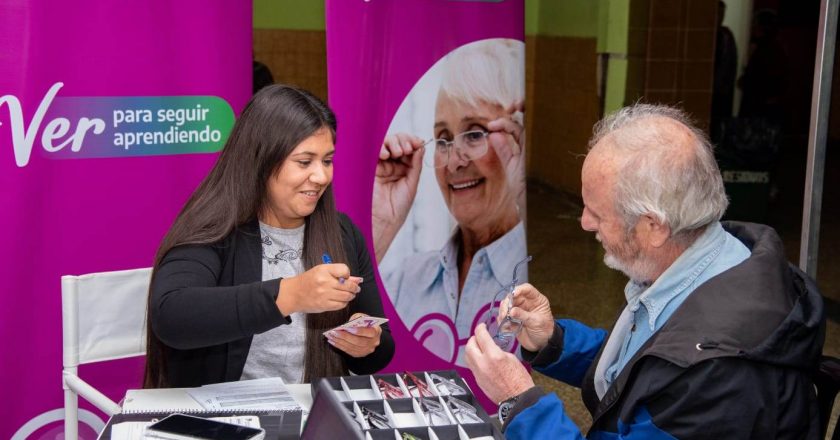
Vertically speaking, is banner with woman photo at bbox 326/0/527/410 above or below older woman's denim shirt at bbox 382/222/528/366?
above

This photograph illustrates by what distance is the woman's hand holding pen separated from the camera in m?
2.08

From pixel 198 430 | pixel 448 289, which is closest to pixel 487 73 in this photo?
pixel 448 289

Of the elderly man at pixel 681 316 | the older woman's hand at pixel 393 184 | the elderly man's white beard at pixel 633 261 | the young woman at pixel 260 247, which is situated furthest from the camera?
the older woman's hand at pixel 393 184

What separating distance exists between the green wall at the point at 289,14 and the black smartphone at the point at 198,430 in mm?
7699

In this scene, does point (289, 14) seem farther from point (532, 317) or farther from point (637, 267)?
point (637, 267)

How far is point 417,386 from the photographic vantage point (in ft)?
6.82

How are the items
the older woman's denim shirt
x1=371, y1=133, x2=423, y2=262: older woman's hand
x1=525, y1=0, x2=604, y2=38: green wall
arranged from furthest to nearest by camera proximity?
x1=525, y1=0, x2=604, y2=38: green wall, the older woman's denim shirt, x1=371, y1=133, x2=423, y2=262: older woman's hand

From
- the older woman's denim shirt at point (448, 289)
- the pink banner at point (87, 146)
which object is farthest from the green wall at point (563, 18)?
the pink banner at point (87, 146)

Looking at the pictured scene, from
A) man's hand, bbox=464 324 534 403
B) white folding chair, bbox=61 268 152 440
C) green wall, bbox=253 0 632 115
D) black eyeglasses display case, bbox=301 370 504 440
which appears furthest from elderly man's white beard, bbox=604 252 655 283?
green wall, bbox=253 0 632 115

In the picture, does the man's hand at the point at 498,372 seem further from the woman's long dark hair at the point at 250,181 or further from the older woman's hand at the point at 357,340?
the woman's long dark hair at the point at 250,181

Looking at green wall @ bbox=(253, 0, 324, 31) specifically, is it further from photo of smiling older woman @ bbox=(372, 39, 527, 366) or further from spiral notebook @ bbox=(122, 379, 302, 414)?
spiral notebook @ bbox=(122, 379, 302, 414)

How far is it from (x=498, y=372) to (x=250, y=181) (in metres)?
0.85

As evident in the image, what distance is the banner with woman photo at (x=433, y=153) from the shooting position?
340cm

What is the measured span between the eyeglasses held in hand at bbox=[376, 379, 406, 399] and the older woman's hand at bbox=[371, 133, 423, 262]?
A: 1.50m
